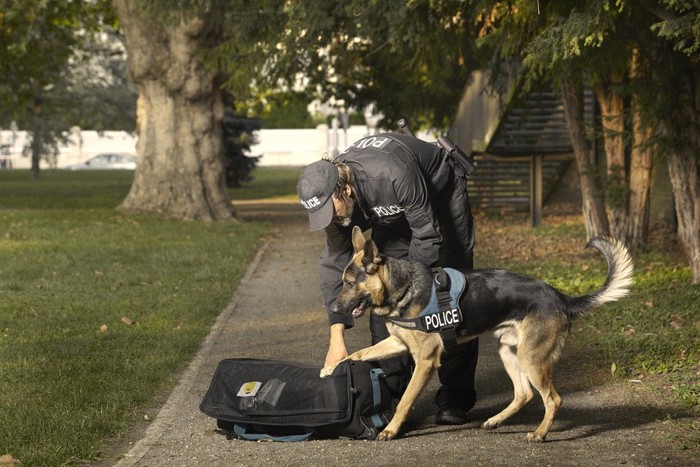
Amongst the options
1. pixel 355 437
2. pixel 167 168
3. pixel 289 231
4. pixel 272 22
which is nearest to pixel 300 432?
pixel 355 437

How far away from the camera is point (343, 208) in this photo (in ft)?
20.4

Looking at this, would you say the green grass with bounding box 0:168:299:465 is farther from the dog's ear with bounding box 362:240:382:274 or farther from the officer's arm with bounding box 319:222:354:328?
the dog's ear with bounding box 362:240:382:274

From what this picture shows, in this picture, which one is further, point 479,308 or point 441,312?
point 479,308

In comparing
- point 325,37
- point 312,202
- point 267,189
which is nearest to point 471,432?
point 312,202

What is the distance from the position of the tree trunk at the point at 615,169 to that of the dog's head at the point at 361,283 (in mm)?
9448

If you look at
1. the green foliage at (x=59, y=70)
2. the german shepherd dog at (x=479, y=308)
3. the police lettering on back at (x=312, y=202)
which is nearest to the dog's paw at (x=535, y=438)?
the german shepherd dog at (x=479, y=308)

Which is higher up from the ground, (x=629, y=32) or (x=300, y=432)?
(x=629, y=32)

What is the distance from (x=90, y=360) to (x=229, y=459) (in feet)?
9.28

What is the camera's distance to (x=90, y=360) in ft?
28.5

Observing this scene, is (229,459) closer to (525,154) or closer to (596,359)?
(596,359)

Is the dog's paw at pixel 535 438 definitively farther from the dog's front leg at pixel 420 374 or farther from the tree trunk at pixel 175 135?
the tree trunk at pixel 175 135

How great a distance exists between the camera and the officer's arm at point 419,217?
633 cm

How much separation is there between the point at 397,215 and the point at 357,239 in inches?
18.8

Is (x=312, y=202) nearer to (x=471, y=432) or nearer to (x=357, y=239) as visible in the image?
(x=357, y=239)
